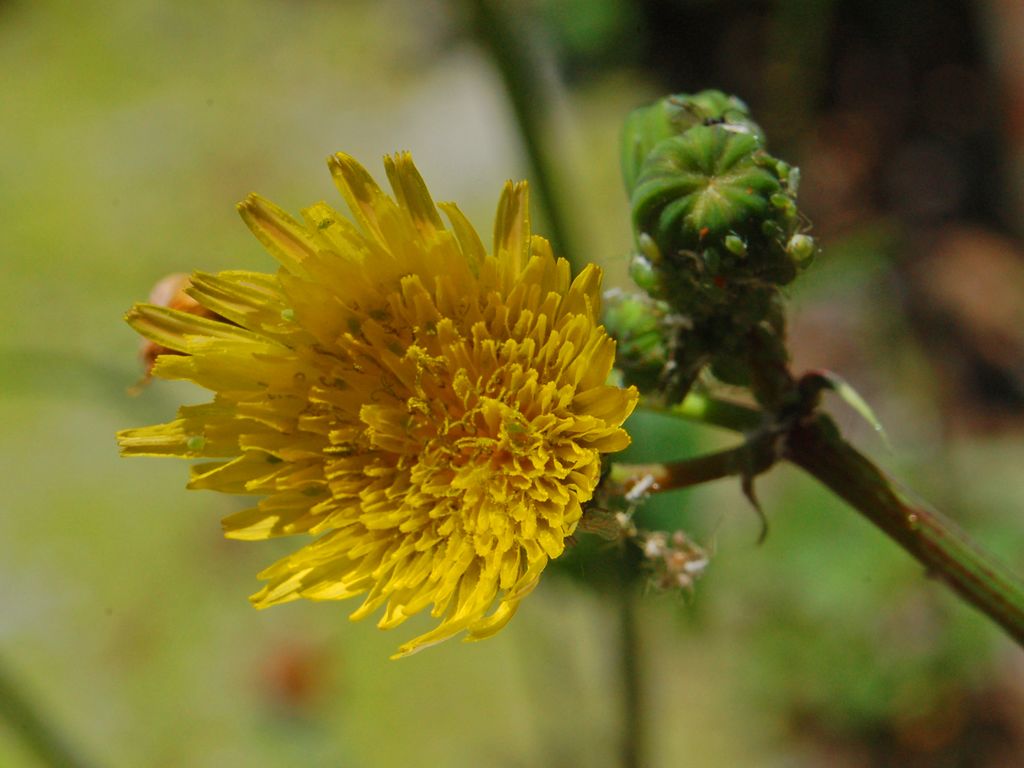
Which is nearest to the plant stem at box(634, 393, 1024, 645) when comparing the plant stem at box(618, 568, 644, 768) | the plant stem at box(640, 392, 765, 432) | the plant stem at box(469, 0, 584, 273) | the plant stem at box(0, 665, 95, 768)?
the plant stem at box(640, 392, 765, 432)

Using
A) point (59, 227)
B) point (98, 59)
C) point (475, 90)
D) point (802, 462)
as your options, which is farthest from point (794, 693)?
point (98, 59)

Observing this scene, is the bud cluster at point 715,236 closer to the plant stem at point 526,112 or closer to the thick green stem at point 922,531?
the thick green stem at point 922,531

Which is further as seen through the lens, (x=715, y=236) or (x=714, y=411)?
(x=714, y=411)

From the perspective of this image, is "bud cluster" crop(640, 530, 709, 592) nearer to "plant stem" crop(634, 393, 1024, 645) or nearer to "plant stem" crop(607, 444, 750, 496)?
"plant stem" crop(607, 444, 750, 496)

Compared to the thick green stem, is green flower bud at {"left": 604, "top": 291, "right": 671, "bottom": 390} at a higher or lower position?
higher

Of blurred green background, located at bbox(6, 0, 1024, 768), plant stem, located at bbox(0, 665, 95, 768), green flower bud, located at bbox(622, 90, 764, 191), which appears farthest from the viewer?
blurred green background, located at bbox(6, 0, 1024, 768)

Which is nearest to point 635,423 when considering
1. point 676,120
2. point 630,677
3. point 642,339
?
point 630,677

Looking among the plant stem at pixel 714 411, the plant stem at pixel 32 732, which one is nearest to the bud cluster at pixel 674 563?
the plant stem at pixel 714 411

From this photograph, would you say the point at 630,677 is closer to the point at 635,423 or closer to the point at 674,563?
the point at 635,423
